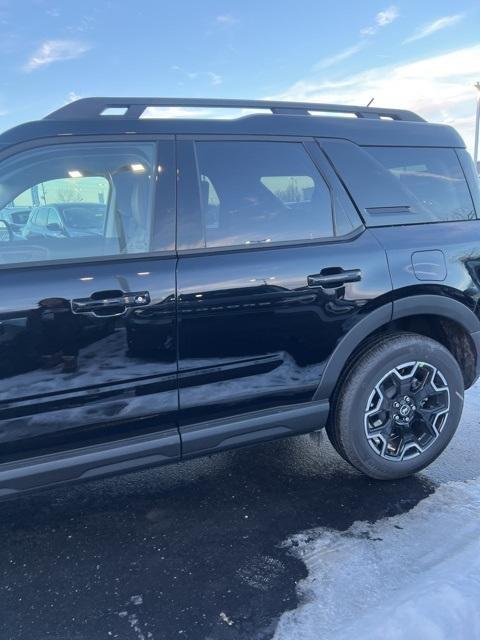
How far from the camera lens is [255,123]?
2367mm

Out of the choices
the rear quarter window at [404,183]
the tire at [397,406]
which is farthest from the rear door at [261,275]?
the tire at [397,406]

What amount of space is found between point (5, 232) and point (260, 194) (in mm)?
1161

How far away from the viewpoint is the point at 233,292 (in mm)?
2152

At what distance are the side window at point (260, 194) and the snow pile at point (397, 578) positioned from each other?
1.50m

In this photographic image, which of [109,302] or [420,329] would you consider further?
[420,329]

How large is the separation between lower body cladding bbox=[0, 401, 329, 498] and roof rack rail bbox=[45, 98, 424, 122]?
1.45 m

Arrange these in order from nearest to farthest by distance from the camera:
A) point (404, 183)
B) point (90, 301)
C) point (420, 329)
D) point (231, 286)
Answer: point (90, 301) < point (231, 286) < point (404, 183) < point (420, 329)

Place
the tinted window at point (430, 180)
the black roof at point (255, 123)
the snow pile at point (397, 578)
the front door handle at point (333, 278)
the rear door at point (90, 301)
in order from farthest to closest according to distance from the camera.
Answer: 1. the tinted window at point (430, 180)
2. the front door handle at point (333, 278)
3. the black roof at point (255, 123)
4. the rear door at point (90, 301)
5. the snow pile at point (397, 578)

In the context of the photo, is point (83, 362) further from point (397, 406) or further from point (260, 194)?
point (397, 406)

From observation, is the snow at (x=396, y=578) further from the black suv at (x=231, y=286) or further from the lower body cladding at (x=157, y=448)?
the lower body cladding at (x=157, y=448)

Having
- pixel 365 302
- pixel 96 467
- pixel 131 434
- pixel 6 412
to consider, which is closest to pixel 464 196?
pixel 365 302

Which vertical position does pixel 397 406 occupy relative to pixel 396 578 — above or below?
above

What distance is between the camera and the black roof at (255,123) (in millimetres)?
2037

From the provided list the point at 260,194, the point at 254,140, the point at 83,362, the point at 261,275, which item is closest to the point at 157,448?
the point at 83,362
